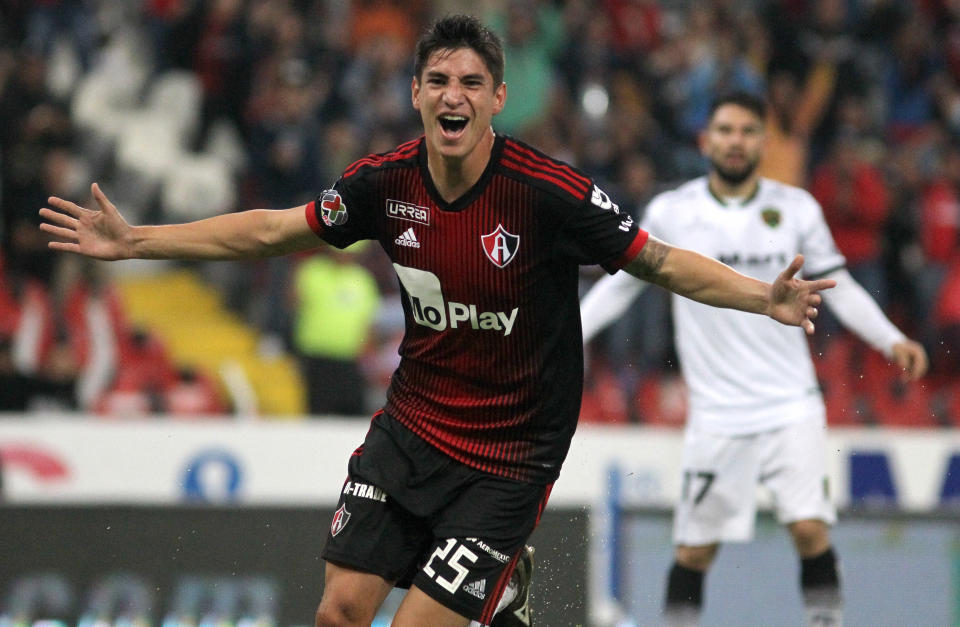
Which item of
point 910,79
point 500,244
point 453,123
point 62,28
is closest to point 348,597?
point 500,244

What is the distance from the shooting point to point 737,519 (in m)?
6.50

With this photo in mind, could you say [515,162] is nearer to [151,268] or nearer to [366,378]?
[366,378]

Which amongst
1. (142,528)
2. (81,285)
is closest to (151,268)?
(81,285)

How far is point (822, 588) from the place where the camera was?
6.31 metres

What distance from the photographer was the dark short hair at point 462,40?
4398 mm

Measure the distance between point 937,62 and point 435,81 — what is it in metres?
10.2

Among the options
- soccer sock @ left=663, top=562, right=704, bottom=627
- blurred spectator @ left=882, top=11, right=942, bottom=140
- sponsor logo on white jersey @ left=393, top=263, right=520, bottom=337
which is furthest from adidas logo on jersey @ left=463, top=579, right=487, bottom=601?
blurred spectator @ left=882, top=11, right=942, bottom=140

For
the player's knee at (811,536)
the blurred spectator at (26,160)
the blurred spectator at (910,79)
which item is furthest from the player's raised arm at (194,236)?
the blurred spectator at (910,79)

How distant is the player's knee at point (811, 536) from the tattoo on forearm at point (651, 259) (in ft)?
7.45

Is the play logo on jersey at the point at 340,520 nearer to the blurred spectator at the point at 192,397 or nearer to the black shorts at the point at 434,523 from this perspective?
the black shorts at the point at 434,523

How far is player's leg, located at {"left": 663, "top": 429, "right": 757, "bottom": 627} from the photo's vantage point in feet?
21.3

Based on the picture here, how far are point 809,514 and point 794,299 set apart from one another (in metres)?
2.19

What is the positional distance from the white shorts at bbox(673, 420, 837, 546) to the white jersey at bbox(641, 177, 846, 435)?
8 centimetres

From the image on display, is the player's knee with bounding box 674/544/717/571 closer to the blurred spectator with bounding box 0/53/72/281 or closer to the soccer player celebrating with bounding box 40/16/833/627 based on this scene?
the soccer player celebrating with bounding box 40/16/833/627
